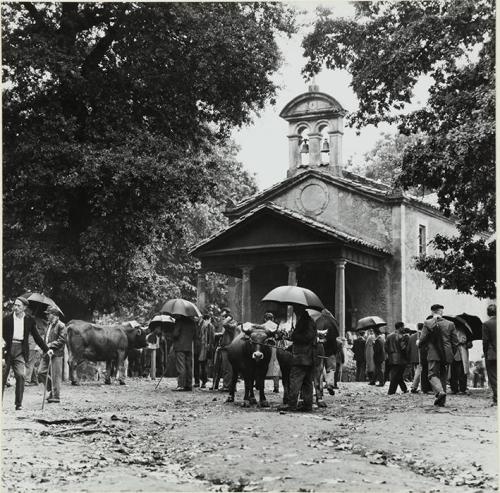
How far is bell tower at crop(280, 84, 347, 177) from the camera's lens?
35.2 meters

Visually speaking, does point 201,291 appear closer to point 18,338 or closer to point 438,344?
point 438,344

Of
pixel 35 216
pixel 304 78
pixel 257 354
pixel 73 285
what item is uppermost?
pixel 304 78

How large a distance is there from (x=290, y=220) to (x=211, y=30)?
37.6 ft

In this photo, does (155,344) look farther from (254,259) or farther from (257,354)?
(257,354)

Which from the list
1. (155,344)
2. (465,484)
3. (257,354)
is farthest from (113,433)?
(155,344)

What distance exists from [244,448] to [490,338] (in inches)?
301

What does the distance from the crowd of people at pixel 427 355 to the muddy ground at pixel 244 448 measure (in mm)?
966

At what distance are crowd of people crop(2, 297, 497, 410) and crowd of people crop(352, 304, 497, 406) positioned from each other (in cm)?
2

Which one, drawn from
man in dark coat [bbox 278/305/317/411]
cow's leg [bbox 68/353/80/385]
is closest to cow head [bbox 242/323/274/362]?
man in dark coat [bbox 278/305/317/411]

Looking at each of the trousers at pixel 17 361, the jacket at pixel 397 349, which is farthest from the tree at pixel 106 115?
the trousers at pixel 17 361

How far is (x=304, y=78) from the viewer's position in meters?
22.7

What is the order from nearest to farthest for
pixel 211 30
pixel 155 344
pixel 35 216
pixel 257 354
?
pixel 257 354 < pixel 211 30 < pixel 35 216 < pixel 155 344

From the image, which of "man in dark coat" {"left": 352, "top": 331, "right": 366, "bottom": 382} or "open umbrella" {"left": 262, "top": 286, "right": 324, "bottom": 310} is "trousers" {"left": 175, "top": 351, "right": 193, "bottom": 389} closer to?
"open umbrella" {"left": 262, "top": 286, "right": 324, "bottom": 310}

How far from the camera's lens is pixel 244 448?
10328 mm
